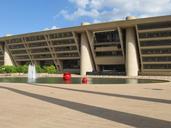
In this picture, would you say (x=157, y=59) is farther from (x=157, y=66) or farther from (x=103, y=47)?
(x=103, y=47)

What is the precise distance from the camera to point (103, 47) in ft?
268

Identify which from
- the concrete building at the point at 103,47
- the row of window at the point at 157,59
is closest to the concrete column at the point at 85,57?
the concrete building at the point at 103,47

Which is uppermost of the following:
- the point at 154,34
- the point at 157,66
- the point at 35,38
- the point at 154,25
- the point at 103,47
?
the point at 35,38

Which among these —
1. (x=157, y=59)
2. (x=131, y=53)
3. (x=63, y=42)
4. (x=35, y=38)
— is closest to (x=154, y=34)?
(x=157, y=59)

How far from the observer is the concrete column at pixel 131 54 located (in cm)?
7212

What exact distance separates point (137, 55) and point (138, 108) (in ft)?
206

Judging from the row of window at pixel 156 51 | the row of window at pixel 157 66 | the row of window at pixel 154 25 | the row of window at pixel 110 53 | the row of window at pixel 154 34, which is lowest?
the row of window at pixel 157 66

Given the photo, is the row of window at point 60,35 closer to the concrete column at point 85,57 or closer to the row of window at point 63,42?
the row of window at point 63,42

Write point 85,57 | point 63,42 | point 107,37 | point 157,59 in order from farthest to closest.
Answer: point 63,42 → point 107,37 → point 85,57 → point 157,59

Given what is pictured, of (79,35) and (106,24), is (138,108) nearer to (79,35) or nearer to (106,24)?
(106,24)

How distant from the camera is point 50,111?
39.6 feet

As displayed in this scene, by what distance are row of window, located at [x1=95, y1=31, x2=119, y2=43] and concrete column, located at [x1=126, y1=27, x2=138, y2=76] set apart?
6472 mm

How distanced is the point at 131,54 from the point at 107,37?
1172 cm

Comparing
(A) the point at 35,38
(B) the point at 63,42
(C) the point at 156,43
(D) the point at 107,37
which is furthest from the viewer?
(A) the point at 35,38
